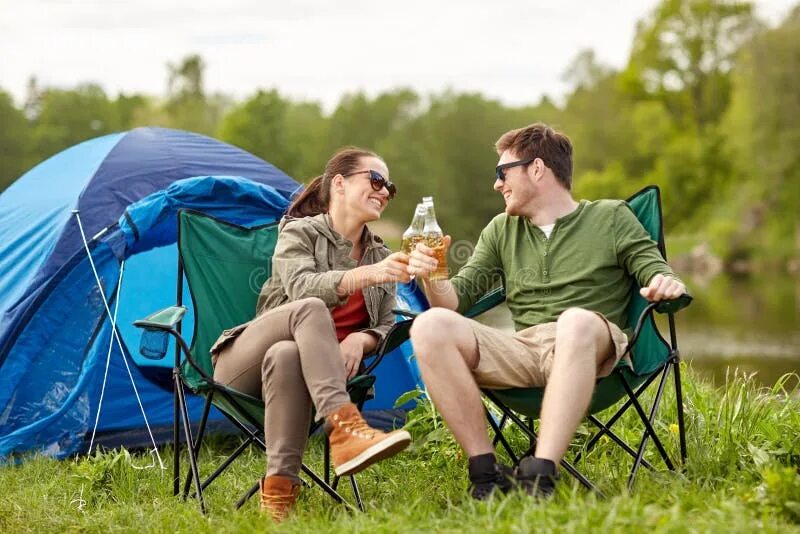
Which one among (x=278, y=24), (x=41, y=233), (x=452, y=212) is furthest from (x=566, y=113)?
(x=41, y=233)

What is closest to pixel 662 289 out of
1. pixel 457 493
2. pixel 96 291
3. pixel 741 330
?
pixel 457 493

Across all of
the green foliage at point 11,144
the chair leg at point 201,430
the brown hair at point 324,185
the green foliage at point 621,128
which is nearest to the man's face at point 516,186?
the brown hair at point 324,185

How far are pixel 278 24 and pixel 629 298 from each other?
22.2 meters

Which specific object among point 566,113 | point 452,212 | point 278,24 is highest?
point 278,24

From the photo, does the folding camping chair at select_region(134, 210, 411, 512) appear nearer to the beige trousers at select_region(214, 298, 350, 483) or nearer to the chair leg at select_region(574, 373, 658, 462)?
the beige trousers at select_region(214, 298, 350, 483)

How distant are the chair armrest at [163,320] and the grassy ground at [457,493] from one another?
493mm

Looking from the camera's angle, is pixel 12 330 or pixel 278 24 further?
pixel 278 24

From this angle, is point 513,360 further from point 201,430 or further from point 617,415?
point 201,430

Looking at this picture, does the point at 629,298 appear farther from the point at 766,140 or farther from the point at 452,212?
the point at 452,212

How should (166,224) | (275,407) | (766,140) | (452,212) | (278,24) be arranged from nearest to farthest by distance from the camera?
1. (275,407)
2. (166,224)
3. (766,140)
4. (278,24)
5. (452,212)

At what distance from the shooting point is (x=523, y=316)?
9.66 feet

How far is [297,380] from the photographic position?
2.60 m

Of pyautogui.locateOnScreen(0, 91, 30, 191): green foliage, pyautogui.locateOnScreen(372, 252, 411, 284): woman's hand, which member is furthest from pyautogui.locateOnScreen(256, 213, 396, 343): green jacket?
pyautogui.locateOnScreen(0, 91, 30, 191): green foliage

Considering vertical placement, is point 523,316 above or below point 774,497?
above
